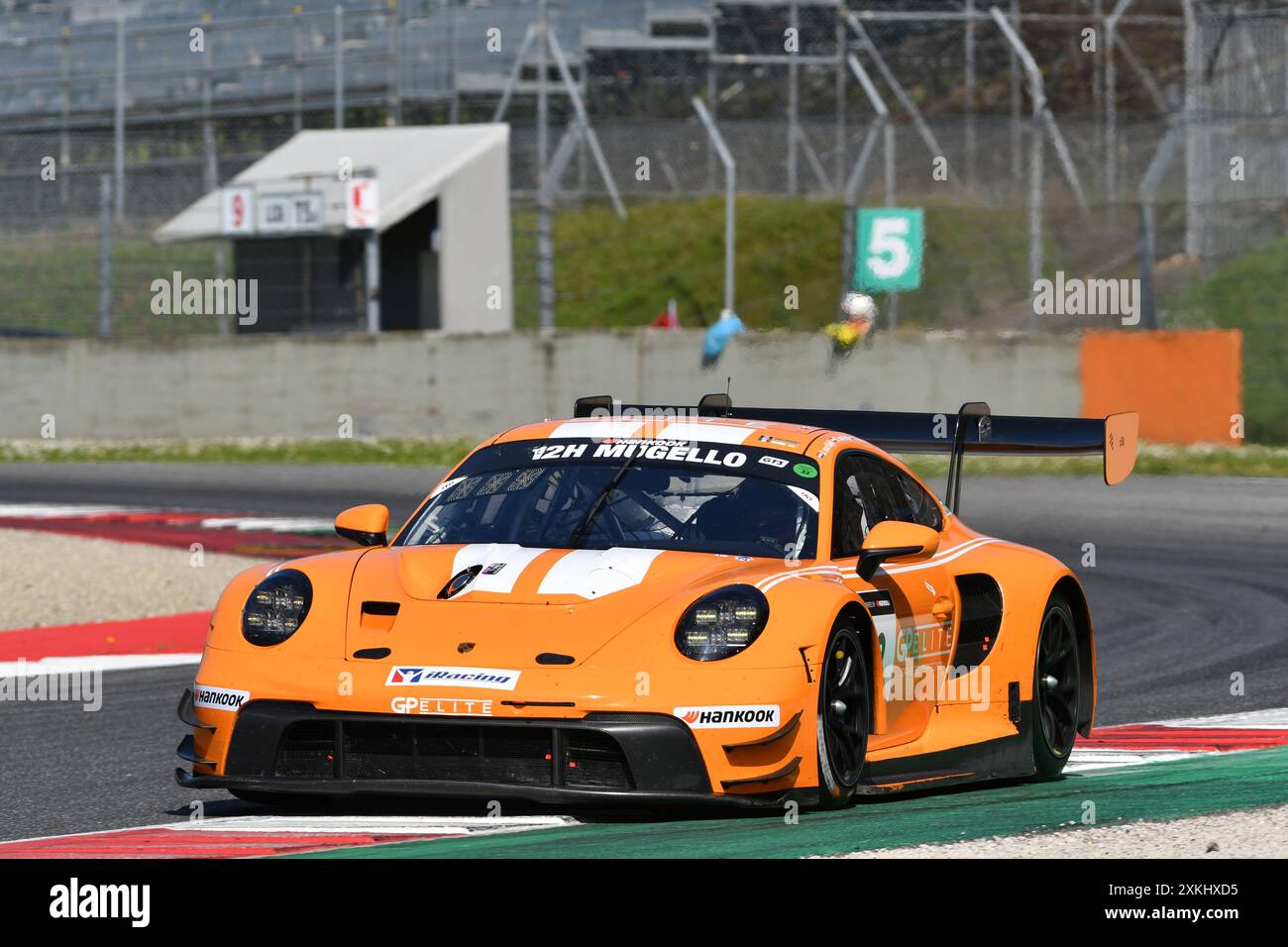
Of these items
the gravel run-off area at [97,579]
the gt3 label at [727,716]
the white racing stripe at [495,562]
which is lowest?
the gravel run-off area at [97,579]

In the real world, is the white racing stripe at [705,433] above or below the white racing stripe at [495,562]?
above

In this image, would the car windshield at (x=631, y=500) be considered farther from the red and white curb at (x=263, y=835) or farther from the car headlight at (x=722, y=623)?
the red and white curb at (x=263, y=835)

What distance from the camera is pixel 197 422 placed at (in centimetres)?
2536

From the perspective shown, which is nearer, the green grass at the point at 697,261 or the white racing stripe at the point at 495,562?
the white racing stripe at the point at 495,562

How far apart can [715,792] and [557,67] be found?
2591 cm

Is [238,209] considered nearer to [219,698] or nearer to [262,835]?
[219,698]

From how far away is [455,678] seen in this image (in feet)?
20.1

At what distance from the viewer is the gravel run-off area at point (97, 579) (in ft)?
42.9

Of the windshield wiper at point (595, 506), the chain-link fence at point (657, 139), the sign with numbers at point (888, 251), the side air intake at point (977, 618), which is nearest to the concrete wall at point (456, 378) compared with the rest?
the chain-link fence at point (657, 139)

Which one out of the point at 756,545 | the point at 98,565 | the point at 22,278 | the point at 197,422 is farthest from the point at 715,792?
the point at 22,278

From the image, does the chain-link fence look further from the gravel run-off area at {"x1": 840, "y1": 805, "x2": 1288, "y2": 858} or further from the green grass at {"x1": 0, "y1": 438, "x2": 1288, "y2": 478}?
the gravel run-off area at {"x1": 840, "y1": 805, "x2": 1288, "y2": 858}

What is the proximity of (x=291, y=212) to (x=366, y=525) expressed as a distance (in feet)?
72.2

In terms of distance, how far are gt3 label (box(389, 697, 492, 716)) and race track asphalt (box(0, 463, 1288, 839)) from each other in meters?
1.06

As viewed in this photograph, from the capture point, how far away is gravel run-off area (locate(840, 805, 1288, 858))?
5.73 metres
